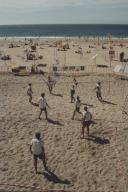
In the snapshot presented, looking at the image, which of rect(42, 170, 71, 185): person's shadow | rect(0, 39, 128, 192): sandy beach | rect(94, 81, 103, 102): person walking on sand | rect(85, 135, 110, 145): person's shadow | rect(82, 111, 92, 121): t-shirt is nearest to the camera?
rect(42, 170, 71, 185): person's shadow

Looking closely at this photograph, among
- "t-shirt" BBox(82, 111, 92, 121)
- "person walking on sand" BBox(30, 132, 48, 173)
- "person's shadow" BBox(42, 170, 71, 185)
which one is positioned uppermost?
"t-shirt" BBox(82, 111, 92, 121)

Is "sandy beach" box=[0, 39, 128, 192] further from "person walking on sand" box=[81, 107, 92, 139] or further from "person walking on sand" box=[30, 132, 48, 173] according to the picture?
"person walking on sand" box=[30, 132, 48, 173]

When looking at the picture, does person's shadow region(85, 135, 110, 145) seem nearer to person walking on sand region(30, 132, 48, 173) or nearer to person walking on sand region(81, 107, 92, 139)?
person walking on sand region(81, 107, 92, 139)

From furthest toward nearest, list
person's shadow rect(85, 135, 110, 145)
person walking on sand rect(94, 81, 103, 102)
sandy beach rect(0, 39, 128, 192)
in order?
person walking on sand rect(94, 81, 103, 102) < person's shadow rect(85, 135, 110, 145) < sandy beach rect(0, 39, 128, 192)

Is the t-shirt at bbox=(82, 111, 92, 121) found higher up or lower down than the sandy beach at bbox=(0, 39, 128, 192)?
higher up

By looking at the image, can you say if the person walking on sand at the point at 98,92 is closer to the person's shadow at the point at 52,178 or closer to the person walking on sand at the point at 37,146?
the person's shadow at the point at 52,178

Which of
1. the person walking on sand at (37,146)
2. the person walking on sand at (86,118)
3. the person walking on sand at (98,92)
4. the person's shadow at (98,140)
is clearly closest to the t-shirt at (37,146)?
the person walking on sand at (37,146)

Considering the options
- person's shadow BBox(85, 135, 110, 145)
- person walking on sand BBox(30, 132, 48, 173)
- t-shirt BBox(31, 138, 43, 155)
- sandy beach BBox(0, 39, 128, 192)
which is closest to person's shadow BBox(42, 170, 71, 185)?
sandy beach BBox(0, 39, 128, 192)

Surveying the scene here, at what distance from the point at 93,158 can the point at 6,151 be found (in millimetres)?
3281

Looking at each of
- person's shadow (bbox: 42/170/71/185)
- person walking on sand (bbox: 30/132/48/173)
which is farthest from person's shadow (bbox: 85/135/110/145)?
person walking on sand (bbox: 30/132/48/173)

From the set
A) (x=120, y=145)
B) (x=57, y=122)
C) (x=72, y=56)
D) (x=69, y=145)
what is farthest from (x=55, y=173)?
(x=72, y=56)

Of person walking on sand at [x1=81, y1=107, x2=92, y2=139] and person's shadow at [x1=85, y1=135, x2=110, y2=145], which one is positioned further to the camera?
person walking on sand at [x1=81, y1=107, x2=92, y2=139]

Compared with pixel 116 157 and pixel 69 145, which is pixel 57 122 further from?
pixel 116 157

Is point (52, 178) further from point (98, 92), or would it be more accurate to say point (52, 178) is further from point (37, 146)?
point (98, 92)
